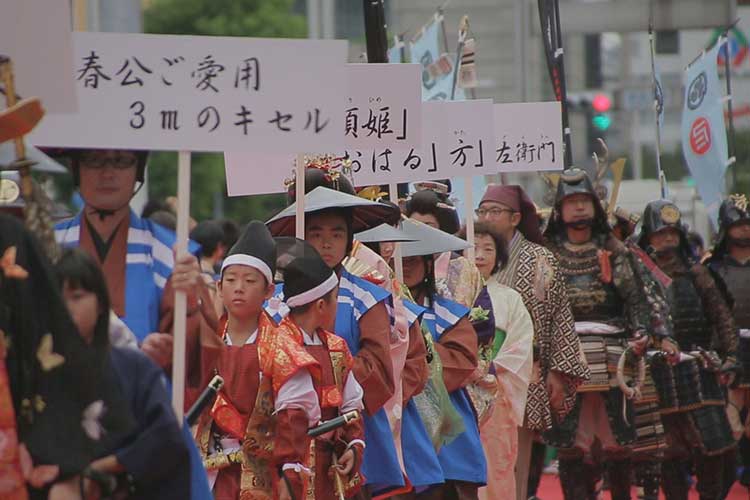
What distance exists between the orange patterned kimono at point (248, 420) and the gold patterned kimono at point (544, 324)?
462cm

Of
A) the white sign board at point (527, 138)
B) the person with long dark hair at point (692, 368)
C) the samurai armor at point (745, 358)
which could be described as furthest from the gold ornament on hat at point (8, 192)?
the samurai armor at point (745, 358)

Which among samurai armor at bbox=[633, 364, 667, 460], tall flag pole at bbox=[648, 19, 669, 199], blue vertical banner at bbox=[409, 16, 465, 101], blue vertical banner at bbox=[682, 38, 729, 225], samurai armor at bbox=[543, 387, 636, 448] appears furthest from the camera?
blue vertical banner at bbox=[682, 38, 729, 225]

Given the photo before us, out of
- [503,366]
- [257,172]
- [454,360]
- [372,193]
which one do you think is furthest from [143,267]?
[503,366]

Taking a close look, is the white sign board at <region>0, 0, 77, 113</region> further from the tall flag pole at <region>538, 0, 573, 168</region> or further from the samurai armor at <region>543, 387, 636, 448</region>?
the tall flag pole at <region>538, 0, 573, 168</region>

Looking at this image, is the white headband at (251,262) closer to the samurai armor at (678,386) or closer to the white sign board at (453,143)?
the white sign board at (453,143)

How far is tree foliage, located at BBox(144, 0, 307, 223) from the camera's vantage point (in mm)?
44375

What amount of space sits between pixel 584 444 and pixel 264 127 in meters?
6.39

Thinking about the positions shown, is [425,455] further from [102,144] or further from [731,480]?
[731,480]

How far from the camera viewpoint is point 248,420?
6715 mm

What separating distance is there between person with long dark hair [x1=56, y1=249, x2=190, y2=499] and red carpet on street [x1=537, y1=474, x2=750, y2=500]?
9.05 metres

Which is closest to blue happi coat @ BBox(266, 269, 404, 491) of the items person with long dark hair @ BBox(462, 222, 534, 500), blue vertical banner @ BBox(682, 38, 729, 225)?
person with long dark hair @ BBox(462, 222, 534, 500)

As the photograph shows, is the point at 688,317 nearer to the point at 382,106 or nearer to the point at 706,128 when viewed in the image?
the point at 706,128

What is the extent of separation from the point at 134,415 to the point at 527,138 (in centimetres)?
640

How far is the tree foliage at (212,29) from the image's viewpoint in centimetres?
4438
